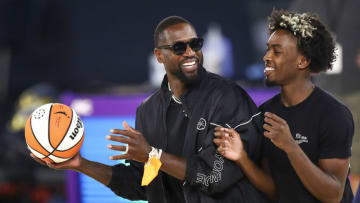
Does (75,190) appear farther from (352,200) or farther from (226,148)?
(352,200)

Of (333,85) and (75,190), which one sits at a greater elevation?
(333,85)

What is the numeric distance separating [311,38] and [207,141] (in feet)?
2.67

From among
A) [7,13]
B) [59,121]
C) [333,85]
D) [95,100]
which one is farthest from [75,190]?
[7,13]

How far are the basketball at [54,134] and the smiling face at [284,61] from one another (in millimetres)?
1145

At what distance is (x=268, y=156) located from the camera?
367cm

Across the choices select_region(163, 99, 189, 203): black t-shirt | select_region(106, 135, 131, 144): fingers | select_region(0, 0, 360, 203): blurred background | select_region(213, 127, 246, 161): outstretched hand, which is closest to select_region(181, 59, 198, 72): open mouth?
select_region(163, 99, 189, 203): black t-shirt

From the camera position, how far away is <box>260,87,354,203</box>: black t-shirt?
3322mm

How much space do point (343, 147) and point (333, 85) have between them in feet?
7.59

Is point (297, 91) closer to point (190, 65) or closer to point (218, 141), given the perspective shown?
point (218, 141)

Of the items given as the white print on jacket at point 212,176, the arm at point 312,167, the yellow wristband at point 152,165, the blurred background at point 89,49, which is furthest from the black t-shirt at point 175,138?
the blurred background at point 89,49

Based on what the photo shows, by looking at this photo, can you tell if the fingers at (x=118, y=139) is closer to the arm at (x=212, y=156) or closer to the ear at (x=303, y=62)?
the arm at (x=212, y=156)

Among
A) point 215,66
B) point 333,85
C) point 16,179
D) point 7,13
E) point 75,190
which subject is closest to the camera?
point 75,190

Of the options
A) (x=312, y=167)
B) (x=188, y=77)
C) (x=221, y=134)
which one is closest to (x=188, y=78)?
(x=188, y=77)

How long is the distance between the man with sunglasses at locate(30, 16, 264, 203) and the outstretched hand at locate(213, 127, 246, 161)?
0.07 m
